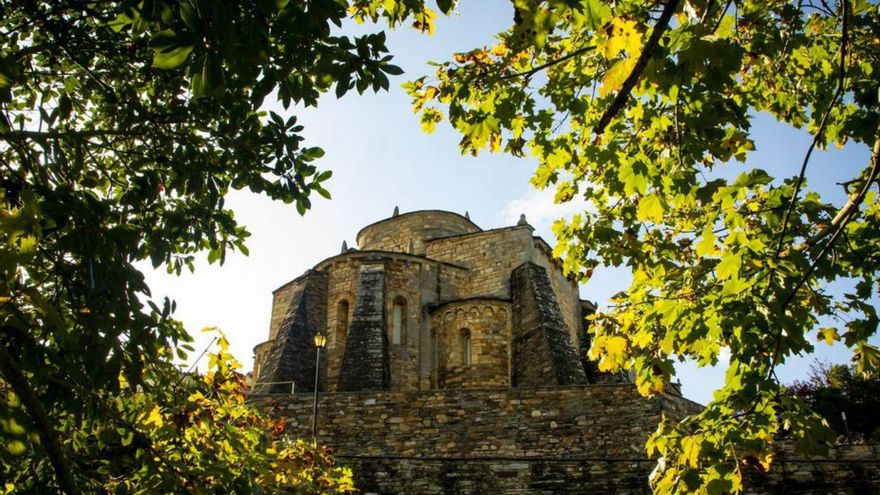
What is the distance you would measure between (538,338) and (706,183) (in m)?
14.7

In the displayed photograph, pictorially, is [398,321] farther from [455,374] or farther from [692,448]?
[692,448]

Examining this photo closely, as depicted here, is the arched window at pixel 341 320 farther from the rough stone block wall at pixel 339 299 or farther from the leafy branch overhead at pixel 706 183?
the leafy branch overhead at pixel 706 183

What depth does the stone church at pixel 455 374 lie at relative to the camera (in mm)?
11812

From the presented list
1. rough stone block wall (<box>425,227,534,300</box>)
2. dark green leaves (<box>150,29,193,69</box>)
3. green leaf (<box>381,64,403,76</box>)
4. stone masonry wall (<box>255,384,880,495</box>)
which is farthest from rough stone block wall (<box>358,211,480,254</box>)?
dark green leaves (<box>150,29,193,69</box>)

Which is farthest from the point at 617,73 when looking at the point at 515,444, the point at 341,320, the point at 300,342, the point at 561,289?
the point at 561,289

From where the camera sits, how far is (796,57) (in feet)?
21.6

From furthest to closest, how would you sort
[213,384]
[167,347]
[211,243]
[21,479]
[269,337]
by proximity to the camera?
1. [269,337]
2. [213,384]
3. [211,243]
4. [167,347]
5. [21,479]

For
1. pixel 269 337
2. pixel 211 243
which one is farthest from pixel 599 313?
pixel 269 337

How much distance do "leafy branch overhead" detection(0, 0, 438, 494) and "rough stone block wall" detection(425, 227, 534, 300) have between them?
16649mm

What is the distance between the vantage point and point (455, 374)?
2044 cm

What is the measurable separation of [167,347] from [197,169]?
1.45m

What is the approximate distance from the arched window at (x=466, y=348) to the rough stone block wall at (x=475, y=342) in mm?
66

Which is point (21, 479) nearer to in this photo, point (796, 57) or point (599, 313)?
point (599, 313)

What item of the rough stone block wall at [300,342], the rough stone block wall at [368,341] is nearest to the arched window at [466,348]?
the rough stone block wall at [368,341]
